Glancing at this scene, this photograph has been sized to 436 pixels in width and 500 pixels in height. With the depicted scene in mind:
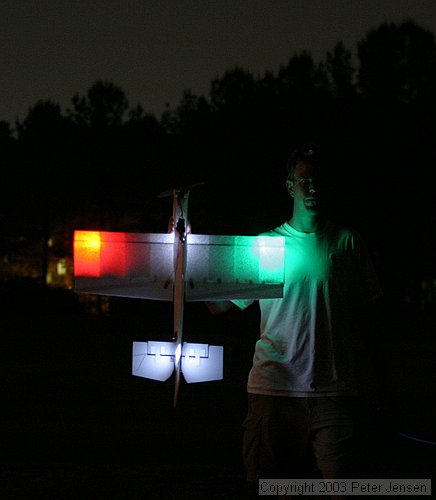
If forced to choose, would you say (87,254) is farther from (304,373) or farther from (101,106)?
(101,106)

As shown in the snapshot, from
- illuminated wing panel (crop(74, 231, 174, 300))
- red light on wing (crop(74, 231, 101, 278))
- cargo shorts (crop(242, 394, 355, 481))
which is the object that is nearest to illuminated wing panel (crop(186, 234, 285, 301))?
illuminated wing panel (crop(74, 231, 174, 300))

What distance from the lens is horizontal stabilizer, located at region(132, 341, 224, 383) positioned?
372cm

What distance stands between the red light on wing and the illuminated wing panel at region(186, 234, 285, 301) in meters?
0.38

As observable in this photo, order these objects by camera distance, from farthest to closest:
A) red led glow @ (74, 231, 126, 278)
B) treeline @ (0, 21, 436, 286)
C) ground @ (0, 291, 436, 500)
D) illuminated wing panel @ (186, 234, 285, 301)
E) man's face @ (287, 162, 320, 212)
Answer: treeline @ (0, 21, 436, 286) < ground @ (0, 291, 436, 500) < man's face @ (287, 162, 320, 212) < red led glow @ (74, 231, 126, 278) < illuminated wing panel @ (186, 234, 285, 301)

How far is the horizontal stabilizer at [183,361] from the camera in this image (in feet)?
12.2

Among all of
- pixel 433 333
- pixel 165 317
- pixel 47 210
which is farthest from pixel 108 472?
pixel 47 210

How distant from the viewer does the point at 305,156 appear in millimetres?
4176

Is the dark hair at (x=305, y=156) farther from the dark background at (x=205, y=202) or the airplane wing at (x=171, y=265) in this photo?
the dark background at (x=205, y=202)

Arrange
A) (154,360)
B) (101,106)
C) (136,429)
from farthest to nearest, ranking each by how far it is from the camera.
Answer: (101,106) → (136,429) → (154,360)

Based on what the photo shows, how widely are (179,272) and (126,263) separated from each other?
25 cm

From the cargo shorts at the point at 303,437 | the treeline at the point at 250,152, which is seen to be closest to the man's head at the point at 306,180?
the cargo shorts at the point at 303,437

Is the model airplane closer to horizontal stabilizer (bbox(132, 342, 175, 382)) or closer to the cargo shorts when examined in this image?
horizontal stabilizer (bbox(132, 342, 175, 382))

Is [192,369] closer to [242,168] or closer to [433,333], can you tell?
[433,333]

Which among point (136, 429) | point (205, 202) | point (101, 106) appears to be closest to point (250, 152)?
point (205, 202)
